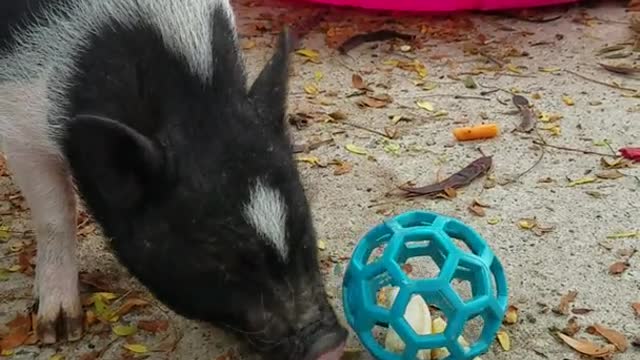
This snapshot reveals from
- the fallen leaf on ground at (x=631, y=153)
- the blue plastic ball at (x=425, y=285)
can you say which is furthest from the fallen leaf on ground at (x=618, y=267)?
the fallen leaf on ground at (x=631, y=153)

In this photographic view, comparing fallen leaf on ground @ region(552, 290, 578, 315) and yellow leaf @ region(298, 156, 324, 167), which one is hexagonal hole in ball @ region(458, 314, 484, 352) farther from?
yellow leaf @ region(298, 156, 324, 167)

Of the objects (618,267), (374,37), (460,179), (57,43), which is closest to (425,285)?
(618,267)

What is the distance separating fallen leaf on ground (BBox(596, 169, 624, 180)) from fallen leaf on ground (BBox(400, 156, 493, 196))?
36cm

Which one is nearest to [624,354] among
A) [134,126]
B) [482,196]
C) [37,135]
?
[482,196]

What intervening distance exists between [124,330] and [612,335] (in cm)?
126

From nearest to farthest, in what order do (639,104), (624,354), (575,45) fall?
(624,354)
(639,104)
(575,45)

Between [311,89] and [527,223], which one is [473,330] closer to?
[527,223]

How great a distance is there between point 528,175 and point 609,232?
43 centimetres

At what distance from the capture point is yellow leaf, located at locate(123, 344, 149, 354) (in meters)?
2.47

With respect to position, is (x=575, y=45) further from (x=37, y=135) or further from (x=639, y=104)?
(x=37, y=135)

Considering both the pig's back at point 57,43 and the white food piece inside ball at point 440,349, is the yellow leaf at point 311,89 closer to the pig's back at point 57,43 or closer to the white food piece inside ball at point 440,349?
the pig's back at point 57,43

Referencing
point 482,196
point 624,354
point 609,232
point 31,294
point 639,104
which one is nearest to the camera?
point 624,354

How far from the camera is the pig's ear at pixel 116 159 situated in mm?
1855

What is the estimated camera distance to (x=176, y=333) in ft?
8.33
